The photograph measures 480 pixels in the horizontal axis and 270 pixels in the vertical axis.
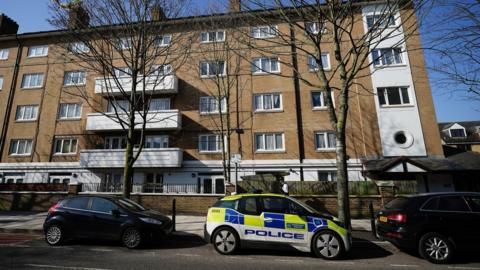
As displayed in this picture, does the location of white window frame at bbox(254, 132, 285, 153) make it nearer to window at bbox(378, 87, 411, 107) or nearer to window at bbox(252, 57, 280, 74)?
window at bbox(252, 57, 280, 74)

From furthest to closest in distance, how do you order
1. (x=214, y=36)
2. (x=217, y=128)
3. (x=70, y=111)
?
(x=70, y=111), (x=217, y=128), (x=214, y=36)

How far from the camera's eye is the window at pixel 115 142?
19.7 metres

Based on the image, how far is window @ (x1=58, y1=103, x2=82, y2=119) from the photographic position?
→ 21.0 meters

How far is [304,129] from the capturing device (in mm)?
18469

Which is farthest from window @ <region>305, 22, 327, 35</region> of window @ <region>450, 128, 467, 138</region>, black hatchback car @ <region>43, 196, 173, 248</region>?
window @ <region>450, 128, 467, 138</region>

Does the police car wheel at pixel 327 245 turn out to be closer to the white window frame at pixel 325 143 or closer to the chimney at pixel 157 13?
the chimney at pixel 157 13

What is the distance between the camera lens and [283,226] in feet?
20.7

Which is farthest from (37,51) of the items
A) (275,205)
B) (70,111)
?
(275,205)

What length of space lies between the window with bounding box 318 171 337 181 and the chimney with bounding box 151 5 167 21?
1359 centimetres

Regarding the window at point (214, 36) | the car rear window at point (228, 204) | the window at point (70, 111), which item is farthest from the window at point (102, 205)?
the window at point (70, 111)

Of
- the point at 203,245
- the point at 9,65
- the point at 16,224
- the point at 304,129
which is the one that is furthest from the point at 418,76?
the point at 9,65

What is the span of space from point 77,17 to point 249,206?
10.6m

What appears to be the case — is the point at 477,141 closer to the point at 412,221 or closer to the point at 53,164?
the point at 412,221

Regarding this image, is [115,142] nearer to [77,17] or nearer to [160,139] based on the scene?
[160,139]
